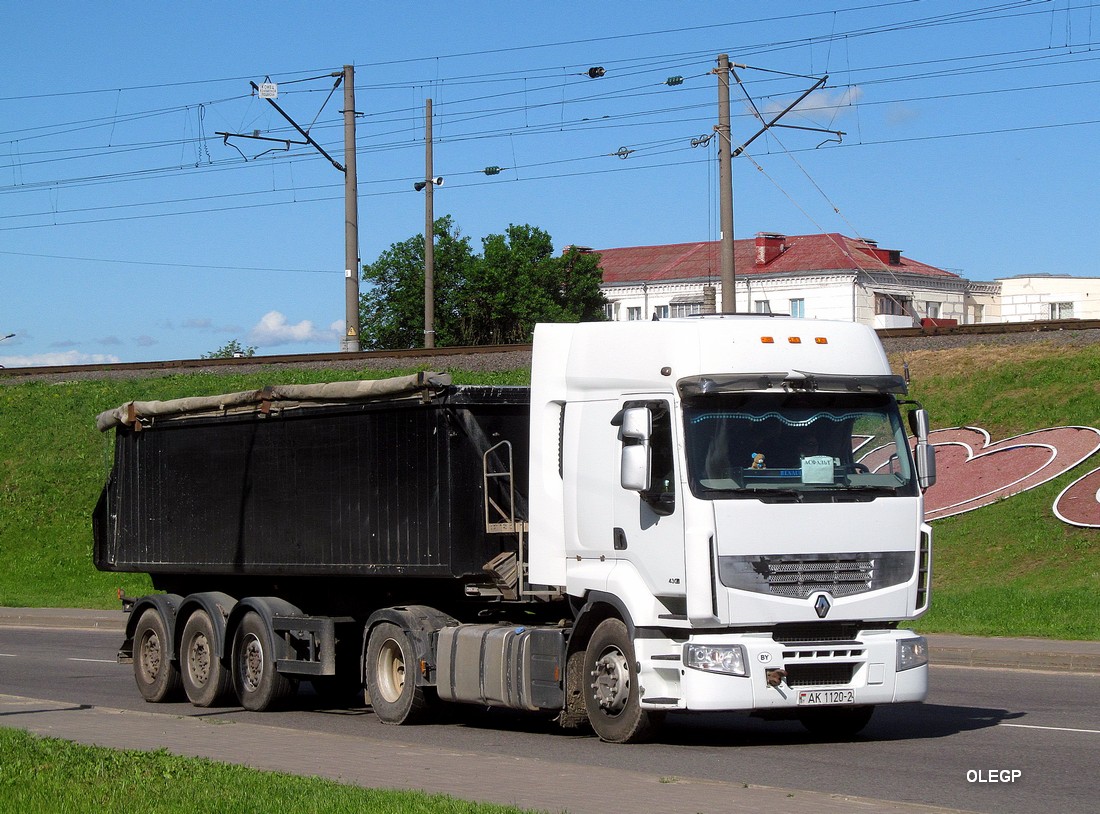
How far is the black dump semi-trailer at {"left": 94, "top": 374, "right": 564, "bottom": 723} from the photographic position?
12906 mm

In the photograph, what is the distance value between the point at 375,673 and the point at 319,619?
41.8 inches

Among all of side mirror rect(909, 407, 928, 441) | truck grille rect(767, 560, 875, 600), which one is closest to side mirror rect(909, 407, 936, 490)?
side mirror rect(909, 407, 928, 441)

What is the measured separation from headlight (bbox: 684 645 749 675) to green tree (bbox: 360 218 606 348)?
86697 mm

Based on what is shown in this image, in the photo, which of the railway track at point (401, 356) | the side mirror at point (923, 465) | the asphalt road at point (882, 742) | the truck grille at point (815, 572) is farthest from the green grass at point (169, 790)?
the railway track at point (401, 356)

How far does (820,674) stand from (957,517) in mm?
16755

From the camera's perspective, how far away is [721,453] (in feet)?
35.9

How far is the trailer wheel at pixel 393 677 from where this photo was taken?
13156mm

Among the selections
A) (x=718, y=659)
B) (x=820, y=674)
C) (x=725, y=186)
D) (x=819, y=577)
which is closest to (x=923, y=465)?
(x=819, y=577)

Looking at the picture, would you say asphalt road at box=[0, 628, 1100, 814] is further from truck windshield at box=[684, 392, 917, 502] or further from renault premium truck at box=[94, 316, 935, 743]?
truck windshield at box=[684, 392, 917, 502]

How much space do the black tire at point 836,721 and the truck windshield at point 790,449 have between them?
6.30 feet

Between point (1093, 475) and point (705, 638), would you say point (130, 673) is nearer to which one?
point (705, 638)

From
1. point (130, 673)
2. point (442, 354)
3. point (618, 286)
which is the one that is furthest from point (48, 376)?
point (618, 286)

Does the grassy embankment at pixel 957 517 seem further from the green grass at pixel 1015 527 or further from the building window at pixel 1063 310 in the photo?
the building window at pixel 1063 310

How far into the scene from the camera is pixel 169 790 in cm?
853
